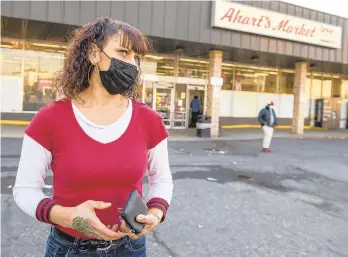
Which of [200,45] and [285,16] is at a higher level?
[285,16]

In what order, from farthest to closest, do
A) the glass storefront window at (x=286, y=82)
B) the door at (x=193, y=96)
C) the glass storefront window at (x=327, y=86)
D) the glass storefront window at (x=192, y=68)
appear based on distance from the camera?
the glass storefront window at (x=327, y=86) → the glass storefront window at (x=286, y=82) → the door at (x=193, y=96) → the glass storefront window at (x=192, y=68)

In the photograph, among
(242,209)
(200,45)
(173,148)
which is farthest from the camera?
(200,45)

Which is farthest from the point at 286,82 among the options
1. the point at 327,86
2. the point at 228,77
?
the point at 228,77

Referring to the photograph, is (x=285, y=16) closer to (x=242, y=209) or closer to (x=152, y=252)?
(x=242, y=209)

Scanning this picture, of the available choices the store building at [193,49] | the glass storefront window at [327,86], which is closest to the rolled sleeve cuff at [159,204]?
the store building at [193,49]

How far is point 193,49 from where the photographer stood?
17.8 m

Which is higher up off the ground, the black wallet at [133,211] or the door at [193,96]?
the door at [193,96]

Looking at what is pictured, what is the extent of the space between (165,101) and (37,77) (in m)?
6.51

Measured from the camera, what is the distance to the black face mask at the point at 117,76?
1843mm

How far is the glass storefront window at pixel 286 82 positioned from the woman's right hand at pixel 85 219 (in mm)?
23960

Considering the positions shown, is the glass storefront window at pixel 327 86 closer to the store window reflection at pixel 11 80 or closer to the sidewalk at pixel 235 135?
the sidewalk at pixel 235 135

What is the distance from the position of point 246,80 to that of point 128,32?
21686mm

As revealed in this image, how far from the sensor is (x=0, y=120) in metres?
16.6

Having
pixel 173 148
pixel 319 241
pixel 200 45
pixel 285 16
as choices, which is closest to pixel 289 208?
pixel 319 241
